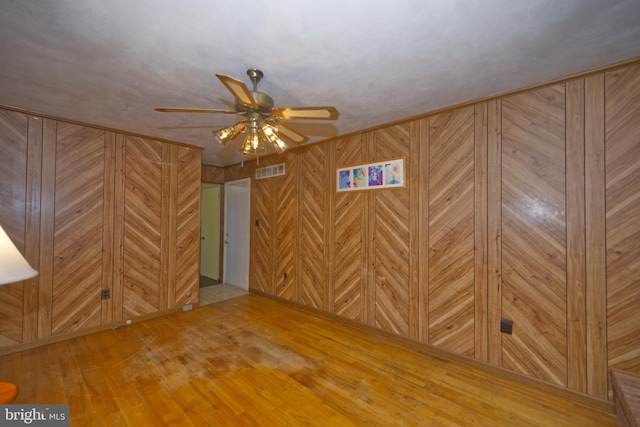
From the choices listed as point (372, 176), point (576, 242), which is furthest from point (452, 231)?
point (372, 176)

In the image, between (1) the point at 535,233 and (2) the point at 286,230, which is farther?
(2) the point at 286,230

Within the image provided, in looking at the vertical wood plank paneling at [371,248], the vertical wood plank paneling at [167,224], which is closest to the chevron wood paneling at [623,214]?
the vertical wood plank paneling at [371,248]

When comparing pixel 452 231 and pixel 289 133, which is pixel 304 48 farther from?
pixel 452 231

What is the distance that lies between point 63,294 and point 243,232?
2731 millimetres

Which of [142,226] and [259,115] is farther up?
[259,115]

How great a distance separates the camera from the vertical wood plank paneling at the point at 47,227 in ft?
9.64

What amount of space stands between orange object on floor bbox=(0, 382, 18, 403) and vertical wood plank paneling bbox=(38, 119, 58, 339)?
210 centimetres

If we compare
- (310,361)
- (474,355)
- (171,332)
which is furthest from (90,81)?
(474,355)

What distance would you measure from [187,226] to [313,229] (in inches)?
81.7

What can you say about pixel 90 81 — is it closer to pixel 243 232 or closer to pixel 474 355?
pixel 243 232

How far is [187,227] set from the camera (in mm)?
4129

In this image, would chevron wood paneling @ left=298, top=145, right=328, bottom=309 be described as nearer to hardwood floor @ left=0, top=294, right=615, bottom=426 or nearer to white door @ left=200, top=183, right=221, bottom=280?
hardwood floor @ left=0, top=294, right=615, bottom=426

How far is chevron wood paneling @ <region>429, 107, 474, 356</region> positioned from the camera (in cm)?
259

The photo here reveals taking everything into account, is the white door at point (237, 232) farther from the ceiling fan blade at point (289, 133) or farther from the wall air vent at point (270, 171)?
the ceiling fan blade at point (289, 133)
